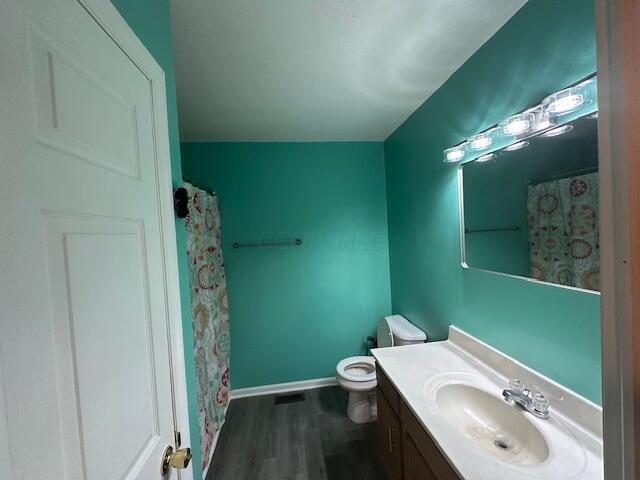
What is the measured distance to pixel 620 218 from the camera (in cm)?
35

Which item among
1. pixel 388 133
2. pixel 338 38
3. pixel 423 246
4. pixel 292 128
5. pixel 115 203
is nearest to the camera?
pixel 115 203

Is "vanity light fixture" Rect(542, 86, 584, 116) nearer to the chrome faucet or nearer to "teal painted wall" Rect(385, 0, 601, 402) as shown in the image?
"teal painted wall" Rect(385, 0, 601, 402)

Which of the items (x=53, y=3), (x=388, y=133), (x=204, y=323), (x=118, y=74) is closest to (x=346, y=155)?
(x=388, y=133)

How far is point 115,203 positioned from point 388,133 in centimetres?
230

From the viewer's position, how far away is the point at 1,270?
0.34 metres

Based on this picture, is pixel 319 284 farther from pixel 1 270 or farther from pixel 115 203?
pixel 1 270

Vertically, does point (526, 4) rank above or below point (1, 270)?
above

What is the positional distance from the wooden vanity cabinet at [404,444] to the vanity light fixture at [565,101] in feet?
4.18

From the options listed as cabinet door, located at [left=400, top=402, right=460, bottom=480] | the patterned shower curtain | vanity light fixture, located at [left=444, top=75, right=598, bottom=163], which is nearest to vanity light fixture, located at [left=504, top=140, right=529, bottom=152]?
vanity light fixture, located at [left=444, top=75, right=598, bottom=163]

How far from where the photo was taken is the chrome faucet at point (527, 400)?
3.23 feet

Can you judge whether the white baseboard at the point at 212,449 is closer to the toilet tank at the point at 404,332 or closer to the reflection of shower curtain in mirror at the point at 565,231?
the toilet tank at the point at 404,332

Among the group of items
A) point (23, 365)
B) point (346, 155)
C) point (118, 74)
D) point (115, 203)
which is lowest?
point (23, 365)

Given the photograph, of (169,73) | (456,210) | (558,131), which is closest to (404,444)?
(456,210)

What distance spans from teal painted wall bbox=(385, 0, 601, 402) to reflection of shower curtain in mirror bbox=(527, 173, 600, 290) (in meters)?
0.07
